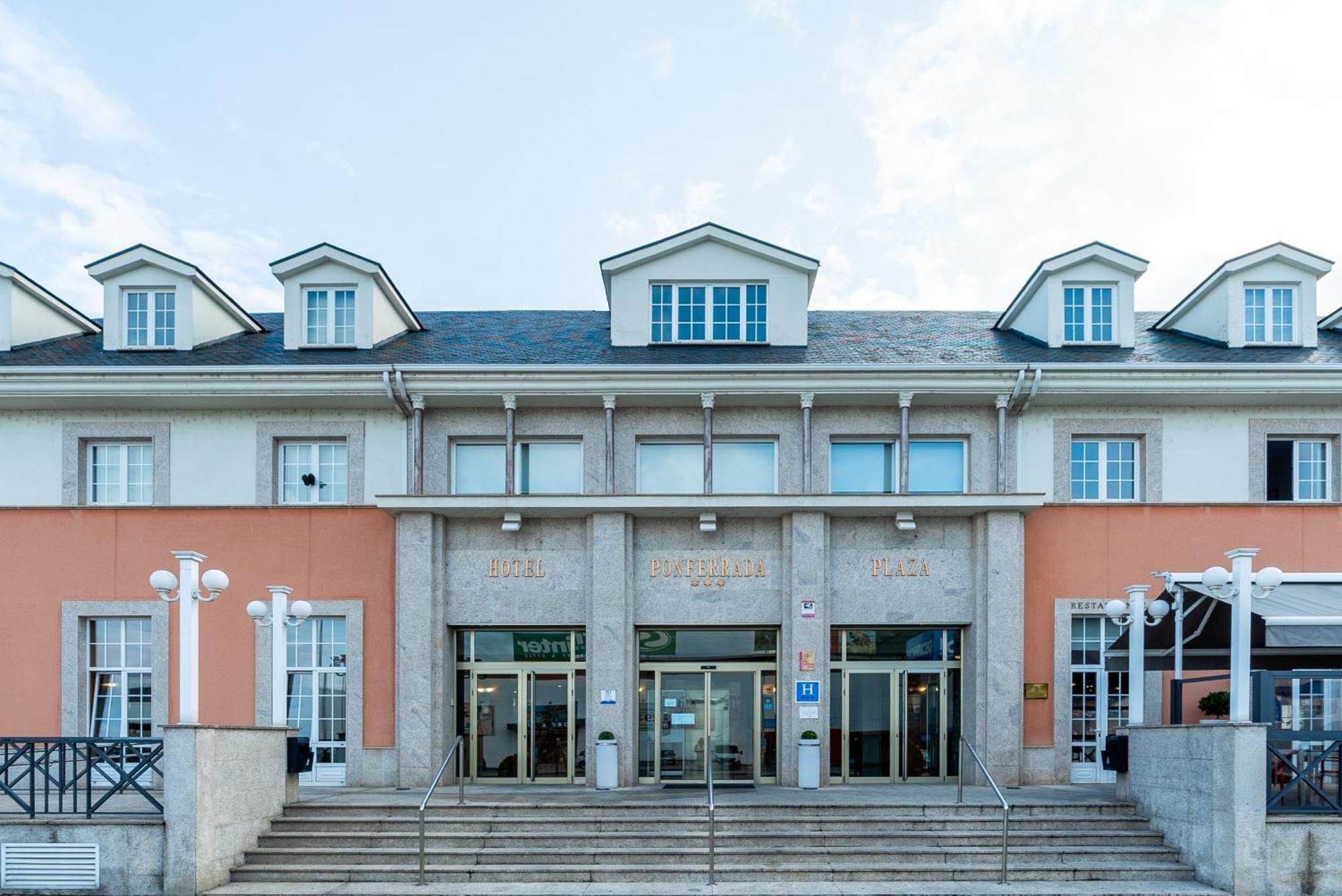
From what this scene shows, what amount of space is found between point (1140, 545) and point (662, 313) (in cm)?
969

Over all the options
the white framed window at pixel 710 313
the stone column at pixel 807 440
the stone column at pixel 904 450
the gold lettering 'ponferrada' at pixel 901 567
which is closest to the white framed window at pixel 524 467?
the white framed window at pixel 710 313

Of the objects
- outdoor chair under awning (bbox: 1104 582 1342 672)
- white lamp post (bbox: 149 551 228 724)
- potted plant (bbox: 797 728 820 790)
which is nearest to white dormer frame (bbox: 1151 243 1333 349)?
outdoor chair under awning (bbox: 1104 582 1342 672)

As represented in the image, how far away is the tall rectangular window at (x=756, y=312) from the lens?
792 inches

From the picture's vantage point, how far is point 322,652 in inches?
732

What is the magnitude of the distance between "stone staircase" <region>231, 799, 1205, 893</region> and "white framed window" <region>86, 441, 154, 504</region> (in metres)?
7.18

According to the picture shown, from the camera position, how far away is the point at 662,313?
2020 centimetres

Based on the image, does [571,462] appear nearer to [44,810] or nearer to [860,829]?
[860,829]

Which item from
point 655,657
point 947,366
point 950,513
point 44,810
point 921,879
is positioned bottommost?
point 921,879

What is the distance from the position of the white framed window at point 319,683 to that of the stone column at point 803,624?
25.3 ft

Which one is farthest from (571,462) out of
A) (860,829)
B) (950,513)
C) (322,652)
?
(860,829)

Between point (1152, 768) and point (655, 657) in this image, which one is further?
point (655, 657)

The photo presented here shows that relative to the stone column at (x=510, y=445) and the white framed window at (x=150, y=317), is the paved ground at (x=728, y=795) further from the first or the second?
the white framed window at (x=150, y=317)

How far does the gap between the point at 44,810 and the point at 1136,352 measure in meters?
19.0

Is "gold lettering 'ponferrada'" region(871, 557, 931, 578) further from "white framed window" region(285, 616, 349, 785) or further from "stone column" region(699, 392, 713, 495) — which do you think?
"white framed window" region(285, 616, 349, 785)
